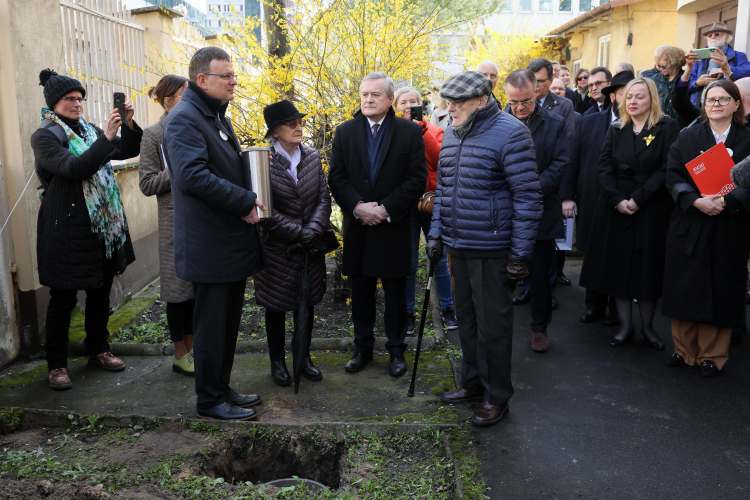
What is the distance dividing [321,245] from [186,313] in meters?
1.23

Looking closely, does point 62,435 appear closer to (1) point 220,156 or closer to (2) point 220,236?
(2) point 220,236

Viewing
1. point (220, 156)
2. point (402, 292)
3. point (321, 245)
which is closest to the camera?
point (220, 156)

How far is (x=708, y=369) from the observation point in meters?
4.58

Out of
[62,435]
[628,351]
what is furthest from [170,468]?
[628,351]

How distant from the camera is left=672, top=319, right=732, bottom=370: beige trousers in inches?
182

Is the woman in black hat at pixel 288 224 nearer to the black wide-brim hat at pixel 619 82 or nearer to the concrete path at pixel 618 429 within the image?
the concrete path at pixel 618 429

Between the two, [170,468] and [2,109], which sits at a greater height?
[2,109]

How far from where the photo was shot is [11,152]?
4730mm

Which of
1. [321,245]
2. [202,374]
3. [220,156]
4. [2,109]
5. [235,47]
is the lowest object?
[202,374]

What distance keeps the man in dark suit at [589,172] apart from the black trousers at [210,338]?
3.35 m

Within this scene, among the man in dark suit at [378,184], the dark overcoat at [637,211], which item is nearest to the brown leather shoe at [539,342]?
the dark overcoat at [637,211]

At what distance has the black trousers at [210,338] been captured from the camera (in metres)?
3.81

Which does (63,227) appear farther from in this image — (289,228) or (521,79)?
(521,79)

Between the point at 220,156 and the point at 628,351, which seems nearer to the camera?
the point at 220,156
